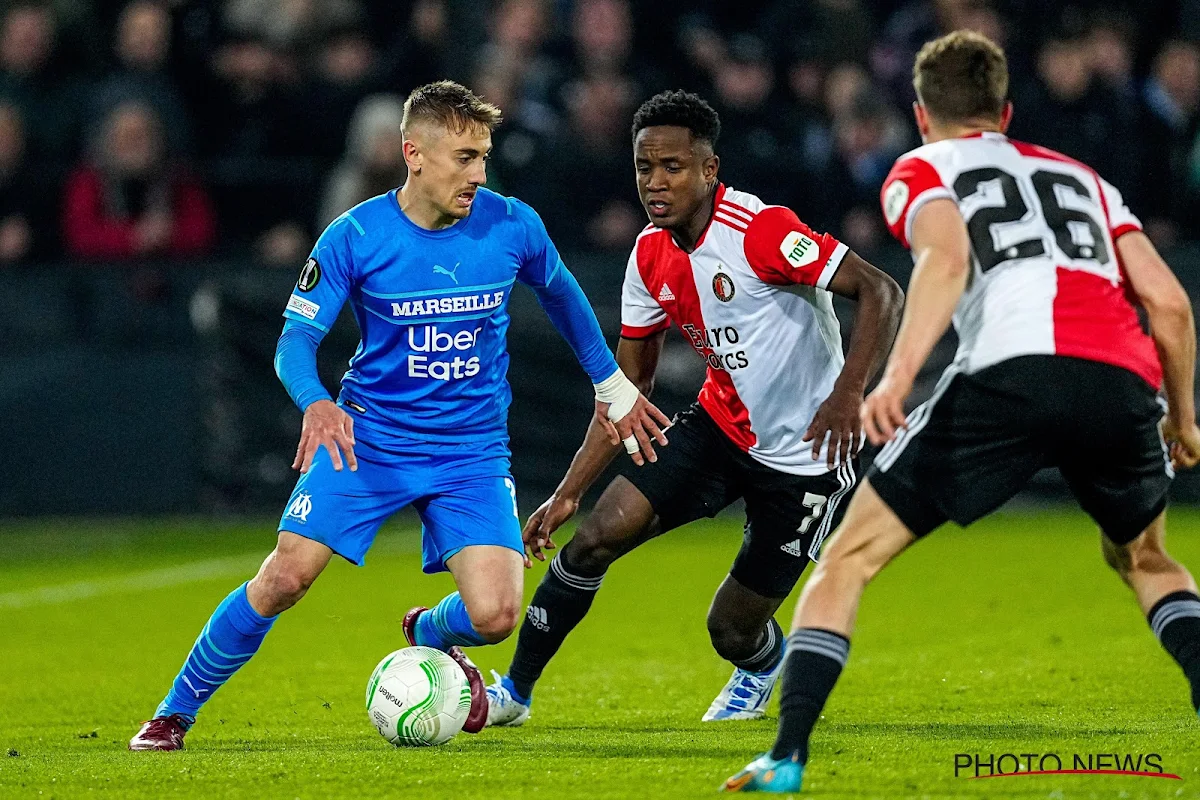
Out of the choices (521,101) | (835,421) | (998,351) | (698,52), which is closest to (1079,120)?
(698,52)

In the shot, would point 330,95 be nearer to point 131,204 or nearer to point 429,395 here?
point 131,204

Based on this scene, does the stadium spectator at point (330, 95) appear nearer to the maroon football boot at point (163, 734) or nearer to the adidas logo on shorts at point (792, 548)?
the adidas logo on shorts at point (792, 548)

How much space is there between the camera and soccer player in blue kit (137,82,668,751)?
559 cm

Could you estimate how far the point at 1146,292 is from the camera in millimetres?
4609

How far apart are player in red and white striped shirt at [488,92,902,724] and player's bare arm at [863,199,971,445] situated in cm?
134

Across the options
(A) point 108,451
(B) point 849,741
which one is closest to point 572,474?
(B) point 849,741

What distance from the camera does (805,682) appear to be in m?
4.41

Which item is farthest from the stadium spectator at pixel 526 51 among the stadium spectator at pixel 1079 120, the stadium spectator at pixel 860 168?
the stadium spectator at pixel 1079 120

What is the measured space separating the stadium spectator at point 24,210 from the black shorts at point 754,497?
29.6 ft

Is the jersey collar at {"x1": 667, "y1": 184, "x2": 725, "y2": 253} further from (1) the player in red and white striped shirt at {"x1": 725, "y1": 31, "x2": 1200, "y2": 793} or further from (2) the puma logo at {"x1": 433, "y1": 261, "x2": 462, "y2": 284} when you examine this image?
(1) the player in red and white striped shirt at {"x1": 725, "y1": 31, "x2": 1200, "y2": 793}

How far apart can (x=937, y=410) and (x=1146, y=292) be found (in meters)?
0.63

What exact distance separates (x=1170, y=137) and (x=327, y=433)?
9.52m

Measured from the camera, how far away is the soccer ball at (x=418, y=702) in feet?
18.1

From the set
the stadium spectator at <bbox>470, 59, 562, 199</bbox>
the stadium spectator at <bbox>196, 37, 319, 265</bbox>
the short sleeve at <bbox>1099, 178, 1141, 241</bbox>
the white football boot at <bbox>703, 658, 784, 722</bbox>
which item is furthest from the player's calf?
the stadium spectator at <bbox>196, 37, 319, 265</bbox>
